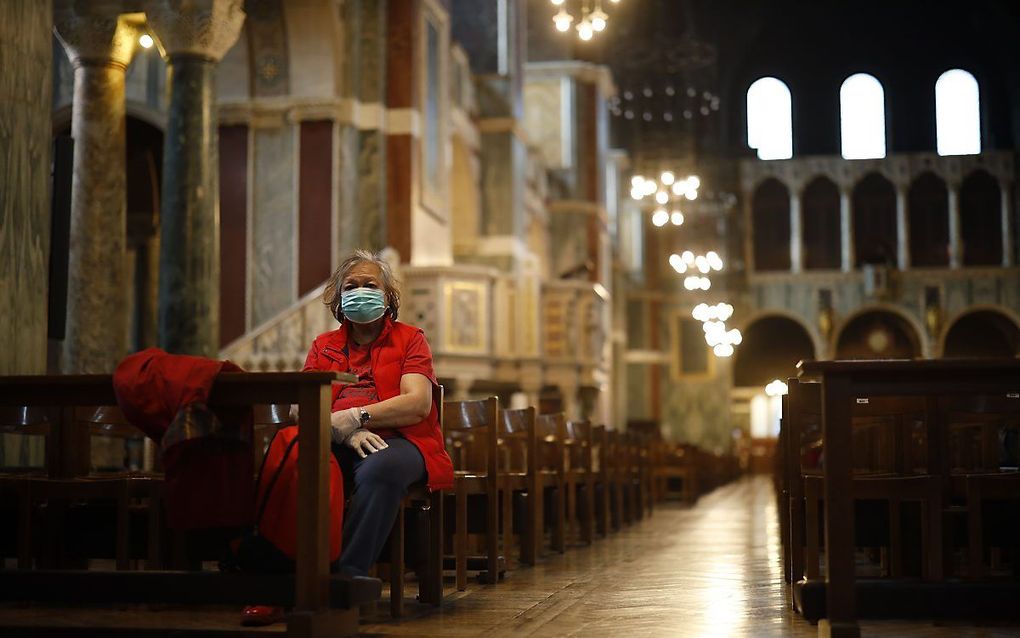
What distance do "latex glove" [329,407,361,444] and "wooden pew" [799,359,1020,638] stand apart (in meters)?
1.67

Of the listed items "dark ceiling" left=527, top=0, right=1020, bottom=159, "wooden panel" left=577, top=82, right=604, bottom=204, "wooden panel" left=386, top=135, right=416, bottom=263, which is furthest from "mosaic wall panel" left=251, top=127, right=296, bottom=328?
"dark ceiling" left=527, top=0, right=1020, bottom=159

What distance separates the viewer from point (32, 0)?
6.56 meters

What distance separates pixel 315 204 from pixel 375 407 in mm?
11075

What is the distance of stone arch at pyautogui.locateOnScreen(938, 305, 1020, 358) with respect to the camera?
34844 mm

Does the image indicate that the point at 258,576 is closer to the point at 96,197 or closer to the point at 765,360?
the point at 96,197

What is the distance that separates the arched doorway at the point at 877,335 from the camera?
35.5 m

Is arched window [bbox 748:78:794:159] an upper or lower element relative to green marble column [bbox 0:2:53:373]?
upper

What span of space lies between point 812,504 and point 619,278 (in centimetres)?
2839

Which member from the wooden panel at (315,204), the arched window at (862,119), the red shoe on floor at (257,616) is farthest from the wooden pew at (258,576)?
the arched window at (862,119)

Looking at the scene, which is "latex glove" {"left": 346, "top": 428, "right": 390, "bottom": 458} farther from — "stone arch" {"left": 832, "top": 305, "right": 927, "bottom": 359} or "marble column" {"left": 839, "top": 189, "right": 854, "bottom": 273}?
"marble column" {"left": 839, "top": 189, "right": 854, "bottom": 273}

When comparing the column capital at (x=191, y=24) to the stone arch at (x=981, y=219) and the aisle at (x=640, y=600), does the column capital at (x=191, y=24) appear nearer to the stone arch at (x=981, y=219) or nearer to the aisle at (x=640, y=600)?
the aisle at (x=640, y=600)

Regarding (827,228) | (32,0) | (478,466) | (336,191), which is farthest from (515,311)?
(827,228)

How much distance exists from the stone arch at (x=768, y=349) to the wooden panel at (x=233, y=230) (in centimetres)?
2260

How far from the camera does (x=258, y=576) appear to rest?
4707mm
